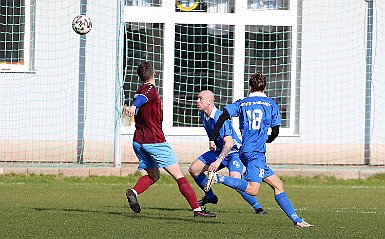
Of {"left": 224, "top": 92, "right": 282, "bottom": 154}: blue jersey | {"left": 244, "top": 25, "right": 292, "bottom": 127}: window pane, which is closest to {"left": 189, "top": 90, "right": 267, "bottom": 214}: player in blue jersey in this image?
{"left": 224, "top": 92, "right": 282, "bottom": 154}: blue jersey

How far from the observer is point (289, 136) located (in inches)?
922

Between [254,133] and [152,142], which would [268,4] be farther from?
[254,133]

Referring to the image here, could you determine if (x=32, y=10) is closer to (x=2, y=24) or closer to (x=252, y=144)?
(x=2, y=24)

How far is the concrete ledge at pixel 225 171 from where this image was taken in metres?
20.4

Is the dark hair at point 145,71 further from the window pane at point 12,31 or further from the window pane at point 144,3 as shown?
the window pane at point 144,3

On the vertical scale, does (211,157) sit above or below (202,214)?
above

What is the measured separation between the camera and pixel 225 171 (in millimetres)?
21344

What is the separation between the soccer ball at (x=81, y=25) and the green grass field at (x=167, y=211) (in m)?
2.60

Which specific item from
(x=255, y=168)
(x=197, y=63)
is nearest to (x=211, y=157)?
(x=255, y=168)

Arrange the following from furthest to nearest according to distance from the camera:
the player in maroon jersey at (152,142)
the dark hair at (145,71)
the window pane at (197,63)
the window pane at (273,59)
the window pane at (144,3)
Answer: the window pane at (273,59), the window pane at (197,63), the window pane at (144,3), the dark hair at (145,71), the player in maroon jersey at (152,142)

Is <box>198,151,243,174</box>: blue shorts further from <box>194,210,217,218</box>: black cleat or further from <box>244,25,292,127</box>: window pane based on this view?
<box>244,25,292,127</box>: window pane

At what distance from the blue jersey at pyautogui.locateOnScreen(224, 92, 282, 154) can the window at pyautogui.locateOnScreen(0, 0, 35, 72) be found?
9.59 meters

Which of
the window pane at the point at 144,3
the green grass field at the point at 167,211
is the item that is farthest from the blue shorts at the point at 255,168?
the window pane at the point at 144,3

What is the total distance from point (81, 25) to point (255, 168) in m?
8.32
